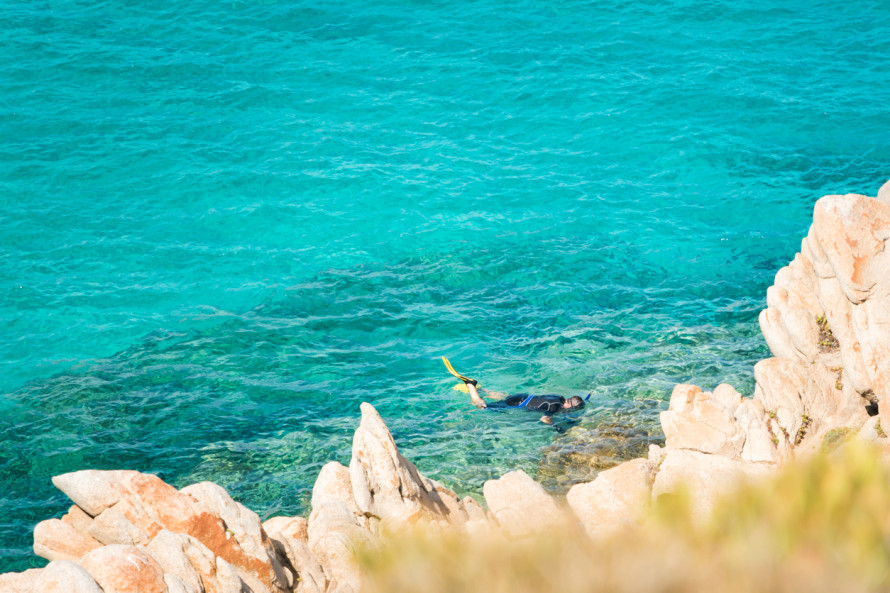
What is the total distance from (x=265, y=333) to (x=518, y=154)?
473 inches

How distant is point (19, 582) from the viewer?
759 cm

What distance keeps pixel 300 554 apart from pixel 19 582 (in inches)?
124

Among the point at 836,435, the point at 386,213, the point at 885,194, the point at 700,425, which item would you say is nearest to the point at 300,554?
the point at 700,425

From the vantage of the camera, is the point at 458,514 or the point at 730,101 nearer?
the point at 458,514

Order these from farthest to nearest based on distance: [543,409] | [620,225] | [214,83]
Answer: [214,83] < [620,225] < [543,409]

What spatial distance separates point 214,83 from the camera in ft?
96.1

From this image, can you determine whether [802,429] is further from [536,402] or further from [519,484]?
[536,402]

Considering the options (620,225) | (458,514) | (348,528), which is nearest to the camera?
(348,528)

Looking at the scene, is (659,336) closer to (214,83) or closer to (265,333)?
(265,333)

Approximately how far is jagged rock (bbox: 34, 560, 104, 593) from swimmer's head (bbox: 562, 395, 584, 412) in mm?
9984

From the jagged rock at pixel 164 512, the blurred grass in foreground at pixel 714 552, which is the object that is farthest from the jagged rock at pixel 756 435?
the blurred grass in foreground at pixel 714 552

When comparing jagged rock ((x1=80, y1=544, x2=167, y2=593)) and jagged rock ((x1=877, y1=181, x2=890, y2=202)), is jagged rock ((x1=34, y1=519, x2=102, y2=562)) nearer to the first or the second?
jagged rock ((x1=80, y1=544, x2=167, y2=593))

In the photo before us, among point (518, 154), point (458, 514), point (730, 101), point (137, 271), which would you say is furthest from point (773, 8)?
point (458, 514)

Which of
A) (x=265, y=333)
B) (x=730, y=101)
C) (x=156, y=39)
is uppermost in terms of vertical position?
(x=156, y=39)
